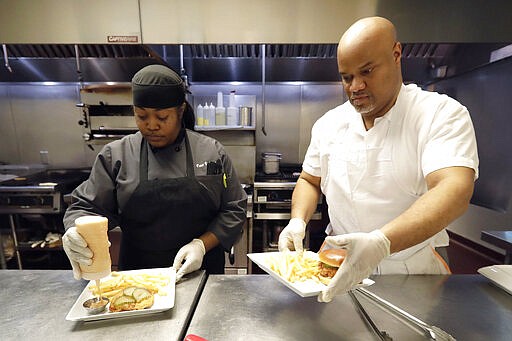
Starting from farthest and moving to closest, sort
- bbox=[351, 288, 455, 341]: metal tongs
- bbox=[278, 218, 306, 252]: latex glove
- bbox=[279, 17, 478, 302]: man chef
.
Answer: bbox=[278, 218, 306, 252]: latex glove < bbox=[279, 17, 478, 302]: man chef < bbox=[351, 288, 455, 341]: metal tongs

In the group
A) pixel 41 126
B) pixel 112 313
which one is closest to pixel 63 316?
pixel 112 313

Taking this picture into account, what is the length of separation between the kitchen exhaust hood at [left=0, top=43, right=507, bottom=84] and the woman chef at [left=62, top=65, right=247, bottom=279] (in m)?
2.01

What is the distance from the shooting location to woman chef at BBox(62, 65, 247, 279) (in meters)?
1.42

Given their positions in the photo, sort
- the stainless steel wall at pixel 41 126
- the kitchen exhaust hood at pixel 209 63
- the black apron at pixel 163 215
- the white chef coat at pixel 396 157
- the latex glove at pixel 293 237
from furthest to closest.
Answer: the stainless steel wall at pixel 41 126 < the kitchen exhaust hood at pixel 209 63 < the black apron at pixel 163 215 < the latex glove at pixel 293 237 < the white chef coat at pixel 396 157

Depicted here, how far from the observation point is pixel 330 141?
1.53m

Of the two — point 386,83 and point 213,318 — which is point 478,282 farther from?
point 213,318

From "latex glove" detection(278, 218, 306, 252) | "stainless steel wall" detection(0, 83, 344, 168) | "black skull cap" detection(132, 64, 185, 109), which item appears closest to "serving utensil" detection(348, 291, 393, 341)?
"latex glove" detection(278, 218, 306, 252)

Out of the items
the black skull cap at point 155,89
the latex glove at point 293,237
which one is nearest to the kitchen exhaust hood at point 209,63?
the black skull cap at point 155,89

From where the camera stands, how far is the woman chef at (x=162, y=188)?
1.42 m

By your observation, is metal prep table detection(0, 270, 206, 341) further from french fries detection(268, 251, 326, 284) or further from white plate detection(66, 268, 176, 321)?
french fries detection(268, 251, 326, 284)

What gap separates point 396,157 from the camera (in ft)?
4.20

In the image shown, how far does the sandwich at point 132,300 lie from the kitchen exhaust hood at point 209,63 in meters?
2.79

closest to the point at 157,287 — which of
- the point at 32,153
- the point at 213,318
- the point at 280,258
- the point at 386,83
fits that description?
the point at 213,318

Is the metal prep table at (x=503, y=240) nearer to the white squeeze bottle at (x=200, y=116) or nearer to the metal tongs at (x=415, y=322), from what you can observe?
the metal tongs at (x=415, y=322)
